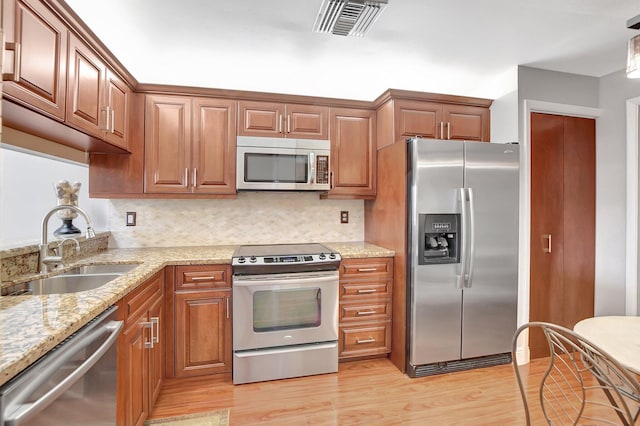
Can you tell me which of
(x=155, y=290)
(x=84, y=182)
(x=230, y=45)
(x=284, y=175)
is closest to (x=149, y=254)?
(x=155, y=290)

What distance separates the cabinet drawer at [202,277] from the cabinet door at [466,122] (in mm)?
2230

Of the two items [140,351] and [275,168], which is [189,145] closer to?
[275,168]

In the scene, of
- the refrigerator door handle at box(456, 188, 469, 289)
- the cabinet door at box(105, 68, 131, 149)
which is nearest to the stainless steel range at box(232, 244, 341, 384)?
the refrigerator door handle at box(456, 188, 469, 289)

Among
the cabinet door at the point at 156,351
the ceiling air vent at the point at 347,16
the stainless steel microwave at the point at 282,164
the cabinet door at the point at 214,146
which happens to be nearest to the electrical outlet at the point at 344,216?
the stainless steel microwave at the point at 282,164

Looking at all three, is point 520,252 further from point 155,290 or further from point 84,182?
point 84,182

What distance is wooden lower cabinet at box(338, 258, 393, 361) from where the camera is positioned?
2584mm

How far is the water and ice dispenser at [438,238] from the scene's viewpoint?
7.98 ft

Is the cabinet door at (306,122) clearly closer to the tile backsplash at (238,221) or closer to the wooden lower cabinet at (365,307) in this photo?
the tile backsplash at (238,221)

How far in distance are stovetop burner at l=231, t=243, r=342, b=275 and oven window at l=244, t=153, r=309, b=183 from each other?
63 centimetres

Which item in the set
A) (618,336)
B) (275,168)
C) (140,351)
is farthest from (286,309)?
(618,336)

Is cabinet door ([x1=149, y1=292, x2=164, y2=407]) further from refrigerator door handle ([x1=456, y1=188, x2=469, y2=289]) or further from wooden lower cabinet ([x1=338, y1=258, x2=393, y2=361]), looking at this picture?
refrigerator door handle ([x1=456, y1=188, x2=469, y2=289])

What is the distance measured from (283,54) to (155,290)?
6.44 feet

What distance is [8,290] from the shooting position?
154 centimetres

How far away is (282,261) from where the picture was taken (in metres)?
2.39
